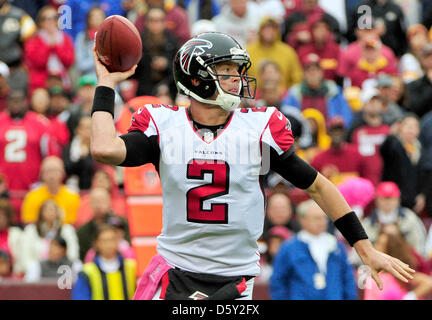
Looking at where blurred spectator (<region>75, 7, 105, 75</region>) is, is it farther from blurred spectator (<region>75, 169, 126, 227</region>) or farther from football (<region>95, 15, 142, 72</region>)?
football (<region>95, 15, 142, 72</region>)

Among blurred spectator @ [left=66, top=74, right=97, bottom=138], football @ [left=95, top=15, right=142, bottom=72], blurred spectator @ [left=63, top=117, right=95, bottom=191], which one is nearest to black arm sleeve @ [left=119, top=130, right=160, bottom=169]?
football @ [left=95, top=15, right=142, bottom=72]

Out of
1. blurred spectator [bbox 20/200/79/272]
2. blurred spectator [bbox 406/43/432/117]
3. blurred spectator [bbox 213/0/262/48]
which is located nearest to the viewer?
blurred spectator [bbox 20/200/79/272]

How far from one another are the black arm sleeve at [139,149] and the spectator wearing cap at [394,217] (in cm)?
543

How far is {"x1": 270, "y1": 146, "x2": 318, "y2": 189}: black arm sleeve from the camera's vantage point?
4.98 m

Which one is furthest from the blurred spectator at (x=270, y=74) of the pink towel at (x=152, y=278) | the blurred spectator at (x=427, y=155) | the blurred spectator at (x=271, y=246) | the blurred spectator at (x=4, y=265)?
the pink towel at (x=152, y=278)

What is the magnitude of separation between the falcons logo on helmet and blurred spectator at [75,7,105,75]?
282 inches

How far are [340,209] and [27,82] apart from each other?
26.5ft

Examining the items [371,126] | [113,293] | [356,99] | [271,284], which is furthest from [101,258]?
[356,99]

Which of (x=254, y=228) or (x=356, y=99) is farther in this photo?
(x=356, y=99)

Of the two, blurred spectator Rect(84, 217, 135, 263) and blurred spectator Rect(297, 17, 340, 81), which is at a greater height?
blurred spectator Rect(297, 17, 340, 81)

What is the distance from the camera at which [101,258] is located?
890 cm

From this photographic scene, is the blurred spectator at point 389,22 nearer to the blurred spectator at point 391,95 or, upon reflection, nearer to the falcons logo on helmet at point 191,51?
the blurred spectator at point 391,95

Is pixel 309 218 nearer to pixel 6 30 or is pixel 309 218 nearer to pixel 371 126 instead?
pixel 371 126

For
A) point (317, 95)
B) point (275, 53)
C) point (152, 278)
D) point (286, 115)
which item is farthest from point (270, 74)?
point (152, 278)
